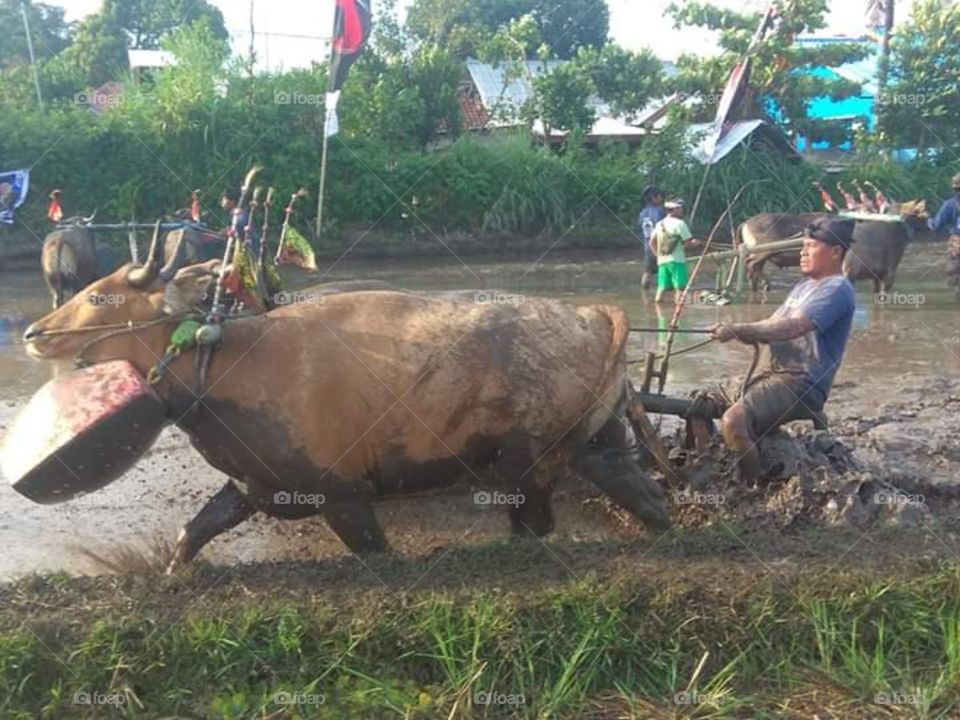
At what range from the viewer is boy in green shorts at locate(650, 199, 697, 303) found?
14031 millimetres

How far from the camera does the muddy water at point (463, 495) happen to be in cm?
613

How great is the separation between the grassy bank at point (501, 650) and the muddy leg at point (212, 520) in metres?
0.53

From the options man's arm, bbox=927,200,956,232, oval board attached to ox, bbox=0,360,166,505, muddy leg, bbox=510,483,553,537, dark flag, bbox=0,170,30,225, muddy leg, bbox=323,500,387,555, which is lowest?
dark flag, bbox=0,170,30,225

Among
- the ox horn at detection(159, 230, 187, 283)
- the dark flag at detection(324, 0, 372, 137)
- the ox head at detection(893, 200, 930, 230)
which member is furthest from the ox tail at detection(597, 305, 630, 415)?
the dark flag at detection(324, 0, 372, 137)

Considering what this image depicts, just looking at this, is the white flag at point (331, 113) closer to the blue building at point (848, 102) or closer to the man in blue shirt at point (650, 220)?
the man in blue shirt at point (650, 220)

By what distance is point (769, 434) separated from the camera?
5.88 meters

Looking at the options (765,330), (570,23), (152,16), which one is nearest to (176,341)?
(765,330)

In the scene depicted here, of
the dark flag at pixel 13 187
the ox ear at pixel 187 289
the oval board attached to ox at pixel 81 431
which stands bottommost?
the dark flag at pixel 13 187

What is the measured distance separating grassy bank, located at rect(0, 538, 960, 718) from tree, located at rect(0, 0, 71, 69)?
36468mm

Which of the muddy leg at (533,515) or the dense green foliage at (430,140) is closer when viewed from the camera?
the muddy leg at (533,515)

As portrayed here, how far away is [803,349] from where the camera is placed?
5.78 meters

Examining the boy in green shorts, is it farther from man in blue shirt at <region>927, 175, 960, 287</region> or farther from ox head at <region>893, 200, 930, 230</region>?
man in blue shirt at <region>927, 175, 960, 287</region>

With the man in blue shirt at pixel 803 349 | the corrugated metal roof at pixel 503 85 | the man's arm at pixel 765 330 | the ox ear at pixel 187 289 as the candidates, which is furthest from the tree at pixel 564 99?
the ox ear at pixel 187 289

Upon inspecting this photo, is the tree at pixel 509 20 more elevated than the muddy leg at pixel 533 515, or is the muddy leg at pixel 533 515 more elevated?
the muddy leg at pixel 533 515
